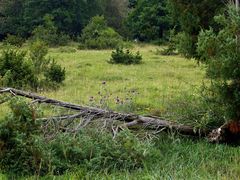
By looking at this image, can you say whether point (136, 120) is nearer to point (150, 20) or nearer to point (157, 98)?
point (157, 98)

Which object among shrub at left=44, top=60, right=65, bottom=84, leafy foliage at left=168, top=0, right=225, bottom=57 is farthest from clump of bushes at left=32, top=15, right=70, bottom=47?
leafy foliage at left=168, top=0, right=225, bottom=57

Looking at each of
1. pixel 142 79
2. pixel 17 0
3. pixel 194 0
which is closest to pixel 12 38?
pixel 17 0

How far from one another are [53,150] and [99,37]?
27202mm

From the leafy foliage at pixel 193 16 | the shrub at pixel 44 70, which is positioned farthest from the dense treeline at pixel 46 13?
the leafy foliage at pixel 193 16

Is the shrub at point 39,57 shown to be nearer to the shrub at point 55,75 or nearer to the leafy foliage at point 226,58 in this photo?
the shrub at point 55,75

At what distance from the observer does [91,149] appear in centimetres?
563

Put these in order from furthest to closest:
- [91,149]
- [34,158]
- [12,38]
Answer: [12,38], [91,149], [34,158]

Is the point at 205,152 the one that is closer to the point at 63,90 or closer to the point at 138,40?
the point at 63,90

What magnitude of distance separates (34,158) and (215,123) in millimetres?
2953

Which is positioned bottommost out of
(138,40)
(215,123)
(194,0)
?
(138,40)

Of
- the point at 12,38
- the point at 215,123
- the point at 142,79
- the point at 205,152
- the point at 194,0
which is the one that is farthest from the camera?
the point at 12,38

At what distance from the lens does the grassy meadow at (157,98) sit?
5.23 m

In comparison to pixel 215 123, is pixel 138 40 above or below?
below

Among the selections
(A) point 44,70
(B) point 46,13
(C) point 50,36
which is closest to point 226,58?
(A) point 44,70
